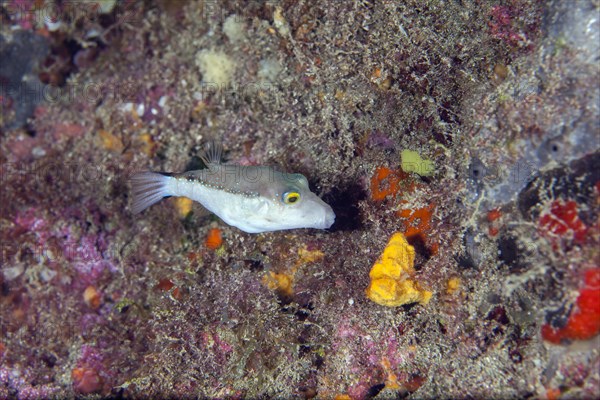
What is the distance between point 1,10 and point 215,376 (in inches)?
260

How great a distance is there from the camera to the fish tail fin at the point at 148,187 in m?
4.23

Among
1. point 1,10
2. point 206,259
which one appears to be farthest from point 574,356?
point 1,10

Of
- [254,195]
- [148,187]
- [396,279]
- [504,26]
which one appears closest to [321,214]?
[254,195]

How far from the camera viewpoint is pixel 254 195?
11.9 feet


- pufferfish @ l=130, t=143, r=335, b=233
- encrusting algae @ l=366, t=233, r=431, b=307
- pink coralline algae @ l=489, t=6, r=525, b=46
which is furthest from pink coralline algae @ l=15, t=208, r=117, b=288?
pink coralline algae @ l=489, t=6, r=525, b=46

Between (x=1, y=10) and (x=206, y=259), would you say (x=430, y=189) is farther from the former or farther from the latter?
(x=1, y=10)

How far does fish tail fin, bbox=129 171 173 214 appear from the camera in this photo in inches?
166

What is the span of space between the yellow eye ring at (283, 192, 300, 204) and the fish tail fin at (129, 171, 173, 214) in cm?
145

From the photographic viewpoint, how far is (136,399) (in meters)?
4.59

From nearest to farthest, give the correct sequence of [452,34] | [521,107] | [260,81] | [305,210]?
1. [521,107]
2. [305,210]
3. [452,34]
4. [260,81]

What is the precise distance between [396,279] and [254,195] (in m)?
1.48

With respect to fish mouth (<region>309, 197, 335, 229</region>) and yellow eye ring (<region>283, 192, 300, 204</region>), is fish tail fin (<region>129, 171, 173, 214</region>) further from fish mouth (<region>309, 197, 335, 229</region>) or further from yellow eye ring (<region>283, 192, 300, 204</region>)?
fish mouth (<region>309, 197, 335, 229</region>)

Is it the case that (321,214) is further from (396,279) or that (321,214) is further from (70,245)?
(70,245)

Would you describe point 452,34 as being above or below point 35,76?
above
